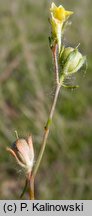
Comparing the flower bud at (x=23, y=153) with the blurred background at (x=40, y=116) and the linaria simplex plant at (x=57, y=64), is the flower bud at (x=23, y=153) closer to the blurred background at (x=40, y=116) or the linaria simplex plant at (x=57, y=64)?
the linaria simplex plant at (x=57, y=64)

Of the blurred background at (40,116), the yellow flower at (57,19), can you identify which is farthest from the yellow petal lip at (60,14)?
the blurred background at (40,116)

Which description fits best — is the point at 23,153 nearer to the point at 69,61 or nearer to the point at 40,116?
the point at 69,61

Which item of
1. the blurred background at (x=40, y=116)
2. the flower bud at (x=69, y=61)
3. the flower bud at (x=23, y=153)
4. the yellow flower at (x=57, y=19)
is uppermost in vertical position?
the yellow flower at (x=57, y=19)

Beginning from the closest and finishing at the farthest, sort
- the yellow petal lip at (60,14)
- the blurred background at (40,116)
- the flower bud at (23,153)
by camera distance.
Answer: the flower bud at (23,153) → the yellow petal lip at (60,14) → the blurred background at (40,116)

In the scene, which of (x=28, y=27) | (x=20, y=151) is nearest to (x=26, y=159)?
(x=20, y=151)

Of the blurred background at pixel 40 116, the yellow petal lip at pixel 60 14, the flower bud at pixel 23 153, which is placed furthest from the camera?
the blurred background at pixel 40 116

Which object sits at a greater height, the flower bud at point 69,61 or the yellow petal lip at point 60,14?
the yellow petal lip at point 60,14

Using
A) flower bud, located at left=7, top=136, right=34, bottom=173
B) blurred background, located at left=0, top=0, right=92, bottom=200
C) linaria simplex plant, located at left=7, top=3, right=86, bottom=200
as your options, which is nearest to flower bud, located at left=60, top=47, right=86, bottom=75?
linaria simplex plant, located at left=7, top=3, right=86, bottom=200
